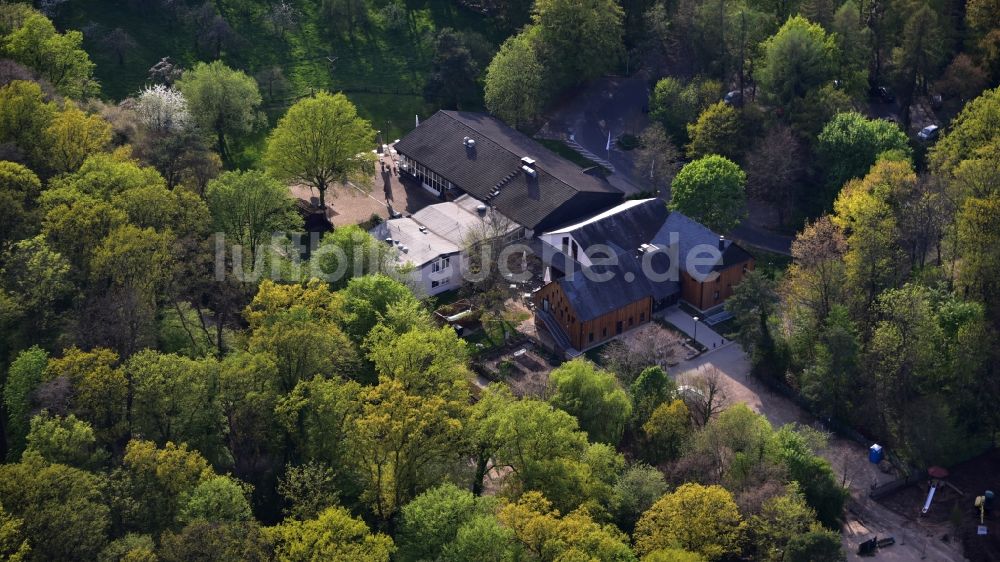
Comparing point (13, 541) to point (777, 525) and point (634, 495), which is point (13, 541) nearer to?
point (634, 495)

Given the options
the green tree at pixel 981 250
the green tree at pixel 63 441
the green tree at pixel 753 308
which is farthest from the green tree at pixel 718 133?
the green tree at pixel 63 441

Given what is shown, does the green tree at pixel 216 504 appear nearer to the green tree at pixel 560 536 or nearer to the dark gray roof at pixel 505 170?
the green tree at pixel 560 536

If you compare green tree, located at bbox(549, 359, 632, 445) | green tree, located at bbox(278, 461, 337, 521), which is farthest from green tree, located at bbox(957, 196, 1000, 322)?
green tree, located at bbox(278, 461, 337, 521)

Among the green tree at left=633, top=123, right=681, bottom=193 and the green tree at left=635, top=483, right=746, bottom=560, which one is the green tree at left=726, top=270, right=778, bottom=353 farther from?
the green tree at left=635, top=483, right=746, bottom=560

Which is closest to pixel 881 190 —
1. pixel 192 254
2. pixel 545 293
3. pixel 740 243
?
pixel 740 243

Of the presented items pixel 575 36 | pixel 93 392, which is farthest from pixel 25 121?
pixel 575 36

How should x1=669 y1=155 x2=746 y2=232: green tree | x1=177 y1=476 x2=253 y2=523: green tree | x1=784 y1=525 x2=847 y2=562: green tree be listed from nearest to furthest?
1. x1=177 y1=476 x2=253 y2=523: green tree
2. x1=784 y1=525 x2=847 y2=562: green tree
3. x1=669 y1=155 x2=746 y2=232: green tree

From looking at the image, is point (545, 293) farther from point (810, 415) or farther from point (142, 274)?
point (142, 274)
